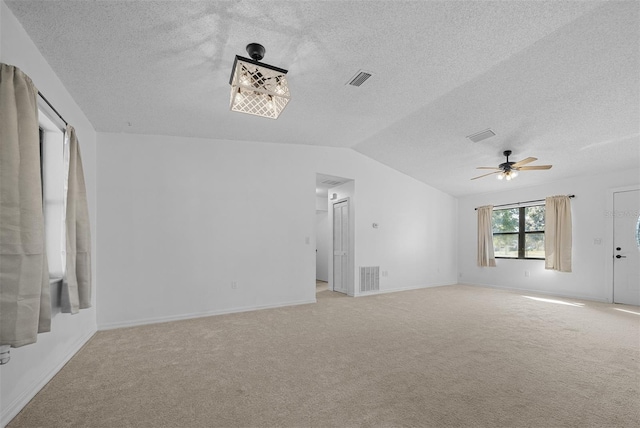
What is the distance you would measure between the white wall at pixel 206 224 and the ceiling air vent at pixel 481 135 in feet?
7.19

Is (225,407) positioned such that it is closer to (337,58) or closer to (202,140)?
(337,58)

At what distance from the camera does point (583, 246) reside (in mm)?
5914

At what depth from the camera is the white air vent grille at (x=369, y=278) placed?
630cm

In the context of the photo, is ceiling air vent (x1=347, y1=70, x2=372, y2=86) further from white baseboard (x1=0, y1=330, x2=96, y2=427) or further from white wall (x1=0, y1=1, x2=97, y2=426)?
white baseboard (x1=0, y1=330, x2=96, y2=427)

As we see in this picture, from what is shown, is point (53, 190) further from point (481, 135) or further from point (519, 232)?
point (519, 232)

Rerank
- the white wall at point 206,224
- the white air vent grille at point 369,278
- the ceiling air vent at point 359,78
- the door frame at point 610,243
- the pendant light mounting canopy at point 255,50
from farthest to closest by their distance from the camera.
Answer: the white air vent grille at point 369,278 < the door frame at point 610,243 < the white wall at point 206,224 < the ceiling air vent at point 359,78 < the pendant light mounting canopy at point 255,50

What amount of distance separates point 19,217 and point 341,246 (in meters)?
5.49

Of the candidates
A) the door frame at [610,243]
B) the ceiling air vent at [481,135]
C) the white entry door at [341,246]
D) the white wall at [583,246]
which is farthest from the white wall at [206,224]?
the door frame at [610,243]

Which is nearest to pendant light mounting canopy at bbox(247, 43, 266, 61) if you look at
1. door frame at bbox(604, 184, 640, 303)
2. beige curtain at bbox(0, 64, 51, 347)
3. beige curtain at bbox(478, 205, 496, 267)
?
beige curtain at bbox(0, 64, 51, 347)

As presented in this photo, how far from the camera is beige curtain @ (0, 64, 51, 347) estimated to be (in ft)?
5.77

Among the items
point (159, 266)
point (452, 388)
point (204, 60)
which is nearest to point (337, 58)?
point (204, 60)

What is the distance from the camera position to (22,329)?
181 centimetres

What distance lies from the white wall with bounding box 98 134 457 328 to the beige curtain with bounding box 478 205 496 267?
10.3 ft

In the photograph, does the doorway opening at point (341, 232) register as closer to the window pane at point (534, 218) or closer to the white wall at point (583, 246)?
the white wall at point (583, 246)
